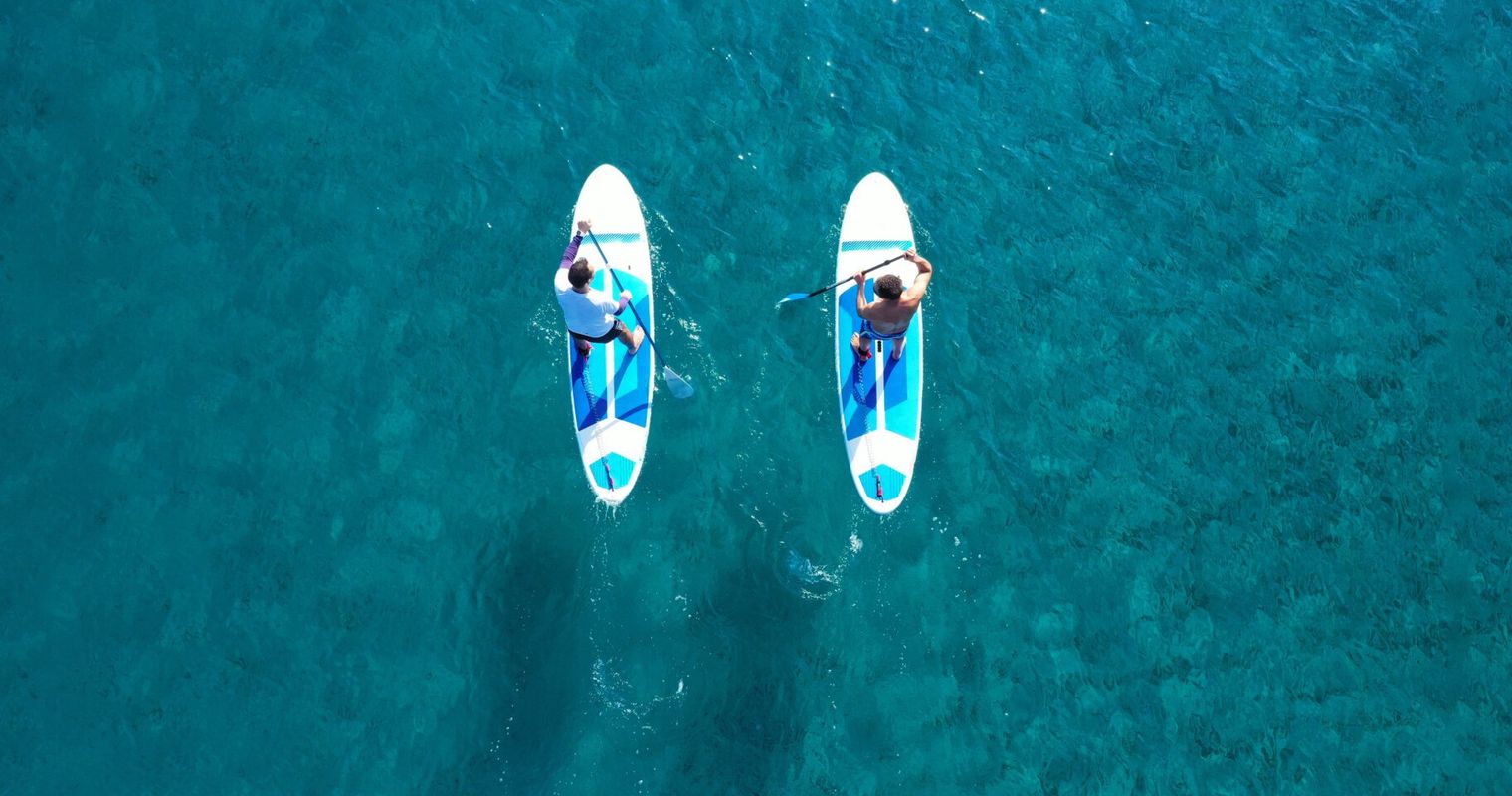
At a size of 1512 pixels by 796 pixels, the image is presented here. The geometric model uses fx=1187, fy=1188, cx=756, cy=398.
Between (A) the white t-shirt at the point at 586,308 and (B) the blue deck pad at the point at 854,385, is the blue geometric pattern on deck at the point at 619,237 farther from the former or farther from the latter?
(B) the blue deck pad at the point at 854,385

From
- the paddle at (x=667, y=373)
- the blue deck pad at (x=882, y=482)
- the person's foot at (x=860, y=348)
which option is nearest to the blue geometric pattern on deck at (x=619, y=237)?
the paddle at (x=667, y=373)

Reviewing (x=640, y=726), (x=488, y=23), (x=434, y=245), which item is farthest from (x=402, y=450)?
(x=488, y=23)

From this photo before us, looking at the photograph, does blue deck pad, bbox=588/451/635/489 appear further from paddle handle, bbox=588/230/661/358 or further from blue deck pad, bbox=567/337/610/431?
paddle handle, bbox=588/230/661/358

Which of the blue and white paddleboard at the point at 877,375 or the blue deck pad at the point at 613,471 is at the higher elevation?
the blue and white paddleboard at the point at 877,375

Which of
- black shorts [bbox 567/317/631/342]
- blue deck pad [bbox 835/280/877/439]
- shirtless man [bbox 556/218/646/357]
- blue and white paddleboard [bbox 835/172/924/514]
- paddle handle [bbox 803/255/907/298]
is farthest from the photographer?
blue deck pad [bbox 835/280/877/439]

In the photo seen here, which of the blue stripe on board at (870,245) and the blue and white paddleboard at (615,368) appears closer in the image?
the blue and white paddleboard at (615,368)

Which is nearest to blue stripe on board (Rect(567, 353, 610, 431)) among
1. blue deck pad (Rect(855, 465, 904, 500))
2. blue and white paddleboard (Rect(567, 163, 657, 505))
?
blue and white paddleboard (Rect(567, 163, 657, 505))

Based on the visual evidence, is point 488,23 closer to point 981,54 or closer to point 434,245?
point 434,245
